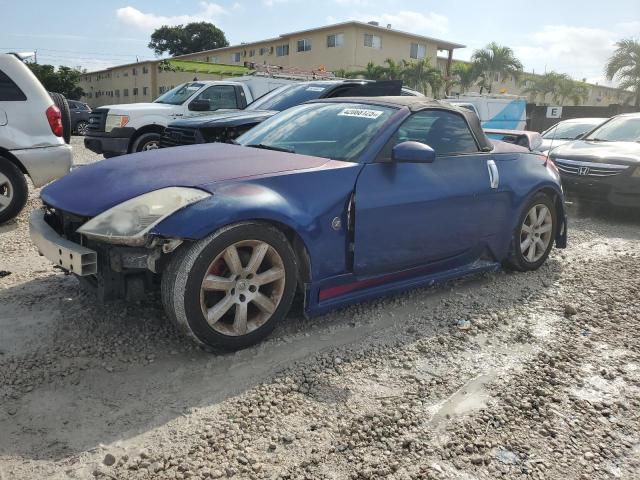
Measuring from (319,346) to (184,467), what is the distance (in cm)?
125

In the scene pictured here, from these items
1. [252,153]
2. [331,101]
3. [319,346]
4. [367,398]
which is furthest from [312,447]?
[331,101]

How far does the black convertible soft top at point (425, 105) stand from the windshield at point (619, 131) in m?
5.24

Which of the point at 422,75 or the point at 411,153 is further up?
the point at 422,75

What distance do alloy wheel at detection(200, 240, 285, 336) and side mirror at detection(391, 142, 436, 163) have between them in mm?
1067

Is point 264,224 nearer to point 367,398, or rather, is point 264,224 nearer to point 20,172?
point 367,398

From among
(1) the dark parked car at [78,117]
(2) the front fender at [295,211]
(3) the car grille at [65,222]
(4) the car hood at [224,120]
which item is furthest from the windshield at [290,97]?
(1) the dark parked car at [78,117]

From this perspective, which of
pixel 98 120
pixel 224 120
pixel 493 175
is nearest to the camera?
pixel 493 175

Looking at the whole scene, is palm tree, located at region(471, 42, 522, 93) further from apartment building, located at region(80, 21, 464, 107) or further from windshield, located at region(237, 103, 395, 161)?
windshield, located at region(237, 103, 395, 161)

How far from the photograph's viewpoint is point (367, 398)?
2.71 metres

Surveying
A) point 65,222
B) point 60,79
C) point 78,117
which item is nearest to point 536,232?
point 65,222

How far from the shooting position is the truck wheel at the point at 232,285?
279 centimetres

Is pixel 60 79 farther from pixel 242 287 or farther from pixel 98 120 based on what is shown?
pixel 242 287

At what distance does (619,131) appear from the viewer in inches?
343

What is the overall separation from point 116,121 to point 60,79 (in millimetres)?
43911
